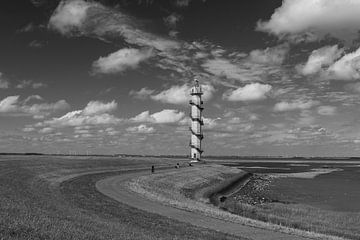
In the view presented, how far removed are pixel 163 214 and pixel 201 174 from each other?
5649 cm

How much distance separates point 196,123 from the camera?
11644 centimetres

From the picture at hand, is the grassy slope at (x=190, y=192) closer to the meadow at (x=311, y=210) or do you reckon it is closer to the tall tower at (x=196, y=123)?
the meadow at (x=311, y=210)

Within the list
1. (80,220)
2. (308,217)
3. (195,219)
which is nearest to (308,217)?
(308,217)

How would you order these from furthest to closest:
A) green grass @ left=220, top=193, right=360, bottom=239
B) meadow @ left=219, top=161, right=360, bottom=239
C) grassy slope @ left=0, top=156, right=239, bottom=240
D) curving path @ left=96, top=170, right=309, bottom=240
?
meadow @ left=219, top=161, right=360, bottom=239 → green grass @ left=220, top=193, right=360, bottom=239 → curving path @ left=96, top=170, right=309, bottom=240 → grassy slope @ left=0, top=156, right=239, bottom=240

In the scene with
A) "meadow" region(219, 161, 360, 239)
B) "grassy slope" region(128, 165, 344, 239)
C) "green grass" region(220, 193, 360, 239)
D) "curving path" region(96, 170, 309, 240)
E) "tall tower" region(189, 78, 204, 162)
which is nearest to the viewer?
"curving path" region(96, 170, 309, 240)

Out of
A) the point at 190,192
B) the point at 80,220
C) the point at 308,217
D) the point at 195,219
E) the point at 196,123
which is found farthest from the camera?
the point at 196,123

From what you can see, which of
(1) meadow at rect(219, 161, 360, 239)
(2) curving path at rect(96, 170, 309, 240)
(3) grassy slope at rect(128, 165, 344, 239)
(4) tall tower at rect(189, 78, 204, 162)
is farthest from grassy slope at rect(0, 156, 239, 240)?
(4) tall tower at rect(189, 78, 204, 162)

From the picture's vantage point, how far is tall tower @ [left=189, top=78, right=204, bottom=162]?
11631cm

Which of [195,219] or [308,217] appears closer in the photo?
[195,219]

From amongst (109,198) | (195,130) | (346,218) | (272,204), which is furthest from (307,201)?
(195,130)

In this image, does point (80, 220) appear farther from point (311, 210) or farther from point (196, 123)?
point (196, 123)

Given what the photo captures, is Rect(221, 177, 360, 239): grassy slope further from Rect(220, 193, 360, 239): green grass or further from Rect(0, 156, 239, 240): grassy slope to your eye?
Rect(0, 156, 239, 240): grassy slope

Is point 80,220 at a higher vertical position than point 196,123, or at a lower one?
lower

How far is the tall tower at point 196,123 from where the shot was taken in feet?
382
